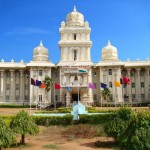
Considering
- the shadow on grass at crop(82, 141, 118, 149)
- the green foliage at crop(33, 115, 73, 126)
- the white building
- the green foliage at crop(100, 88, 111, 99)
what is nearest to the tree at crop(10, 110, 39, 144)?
the shadow on grass at crop(82, 141, 118, 149)

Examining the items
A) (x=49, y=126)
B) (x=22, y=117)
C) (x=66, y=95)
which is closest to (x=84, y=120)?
(x=49, y=126)

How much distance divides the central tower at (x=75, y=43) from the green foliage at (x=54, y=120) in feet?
105

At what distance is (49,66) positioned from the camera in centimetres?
7056

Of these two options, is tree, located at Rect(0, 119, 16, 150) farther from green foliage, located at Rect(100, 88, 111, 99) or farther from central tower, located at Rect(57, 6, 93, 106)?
green foliage, located at Rect(100, 88, 111, 99)

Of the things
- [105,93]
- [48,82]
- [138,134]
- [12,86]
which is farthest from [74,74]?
[138,134]

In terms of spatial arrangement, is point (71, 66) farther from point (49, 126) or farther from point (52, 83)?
point (49, 126)

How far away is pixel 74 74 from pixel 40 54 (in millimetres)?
11325

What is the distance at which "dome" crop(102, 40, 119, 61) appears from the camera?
238ft

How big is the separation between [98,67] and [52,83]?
11441 mm

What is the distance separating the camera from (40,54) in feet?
242

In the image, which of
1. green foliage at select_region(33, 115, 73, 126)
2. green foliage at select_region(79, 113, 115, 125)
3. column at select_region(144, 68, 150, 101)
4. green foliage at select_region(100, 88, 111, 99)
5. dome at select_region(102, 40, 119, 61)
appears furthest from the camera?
dome at select_region(102, 40, 119, 61)

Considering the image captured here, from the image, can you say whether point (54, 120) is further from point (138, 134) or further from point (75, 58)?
point (75, 58)

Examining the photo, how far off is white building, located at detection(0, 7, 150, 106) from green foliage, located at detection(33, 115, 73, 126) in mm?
29068

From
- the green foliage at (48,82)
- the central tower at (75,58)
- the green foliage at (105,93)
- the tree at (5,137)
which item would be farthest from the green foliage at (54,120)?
the green foliage at (105,93)
